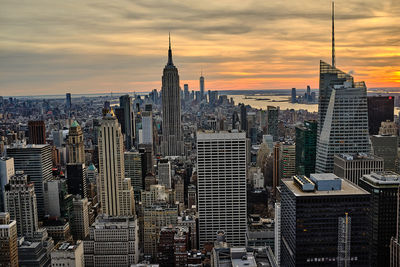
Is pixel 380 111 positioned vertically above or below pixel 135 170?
above

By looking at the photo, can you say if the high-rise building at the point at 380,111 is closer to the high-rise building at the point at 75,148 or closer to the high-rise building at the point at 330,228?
the high-rise building at the point at 330,228

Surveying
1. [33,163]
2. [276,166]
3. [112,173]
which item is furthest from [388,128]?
[33,163]

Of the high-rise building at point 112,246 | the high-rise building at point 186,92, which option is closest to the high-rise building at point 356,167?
the high-rise building at point 112,246

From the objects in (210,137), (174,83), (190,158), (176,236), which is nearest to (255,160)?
(190,158)

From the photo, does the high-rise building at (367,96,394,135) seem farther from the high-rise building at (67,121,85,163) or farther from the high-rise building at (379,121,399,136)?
the high-rise building at (67,121,85,163)

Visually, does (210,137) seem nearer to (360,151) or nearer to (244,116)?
(360,151)

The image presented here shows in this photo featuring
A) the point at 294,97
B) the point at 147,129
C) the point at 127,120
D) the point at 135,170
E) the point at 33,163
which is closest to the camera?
the point at 33,163

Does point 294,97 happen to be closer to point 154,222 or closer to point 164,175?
point 164,175
